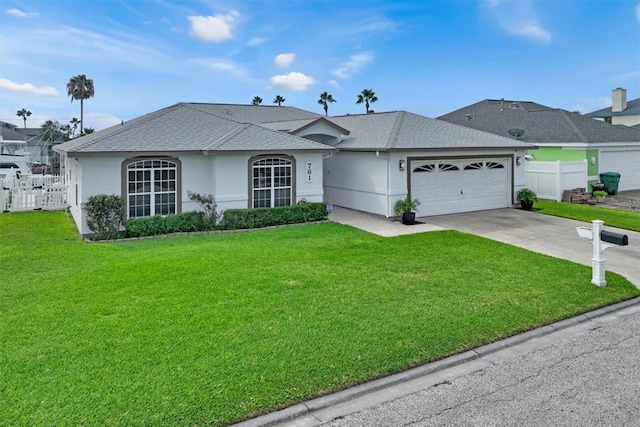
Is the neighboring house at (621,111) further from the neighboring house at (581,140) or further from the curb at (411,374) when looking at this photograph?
the curb at (411,374)

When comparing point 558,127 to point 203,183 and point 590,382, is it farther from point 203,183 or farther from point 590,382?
point 590,382

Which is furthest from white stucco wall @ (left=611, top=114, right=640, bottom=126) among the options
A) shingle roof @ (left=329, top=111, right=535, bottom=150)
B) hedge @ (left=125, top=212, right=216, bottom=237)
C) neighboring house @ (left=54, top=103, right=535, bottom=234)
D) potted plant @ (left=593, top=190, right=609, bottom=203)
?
hedge @ (left=125, top=212, right=216, bottom=237)

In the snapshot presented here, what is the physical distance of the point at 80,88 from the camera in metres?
62.6

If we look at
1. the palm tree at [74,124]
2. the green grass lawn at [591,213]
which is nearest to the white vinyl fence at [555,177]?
the green grass lawn at [591,213]

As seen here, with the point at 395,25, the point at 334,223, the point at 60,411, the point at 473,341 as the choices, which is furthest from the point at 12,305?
the point at 395,25

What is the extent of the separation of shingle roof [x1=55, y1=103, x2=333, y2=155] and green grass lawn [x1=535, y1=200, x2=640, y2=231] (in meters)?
8.93

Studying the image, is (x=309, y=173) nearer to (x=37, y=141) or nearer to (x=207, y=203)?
(x=207, y=203)

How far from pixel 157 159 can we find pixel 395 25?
45.4ft

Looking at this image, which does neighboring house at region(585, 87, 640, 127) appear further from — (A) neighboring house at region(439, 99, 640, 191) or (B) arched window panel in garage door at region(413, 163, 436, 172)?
(B) arched window panel in garage door at region(413, 163, 436, 172)

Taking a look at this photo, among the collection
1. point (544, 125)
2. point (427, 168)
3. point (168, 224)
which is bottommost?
point (168, 224)

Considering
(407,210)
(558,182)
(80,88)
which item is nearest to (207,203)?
(407,210)

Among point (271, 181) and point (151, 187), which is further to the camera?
point (271, 181)

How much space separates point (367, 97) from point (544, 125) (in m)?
29.8

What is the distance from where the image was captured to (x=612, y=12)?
2000 centimetres
